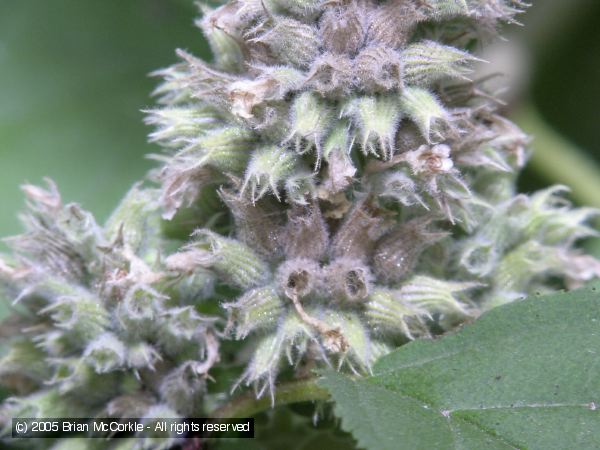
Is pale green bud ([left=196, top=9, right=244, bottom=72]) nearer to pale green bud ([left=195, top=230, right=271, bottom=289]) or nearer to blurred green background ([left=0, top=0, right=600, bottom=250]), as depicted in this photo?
pale green bud ([left=195, top=230, right=271, bottom=289])

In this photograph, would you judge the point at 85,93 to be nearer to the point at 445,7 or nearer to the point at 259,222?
the point at 259,222

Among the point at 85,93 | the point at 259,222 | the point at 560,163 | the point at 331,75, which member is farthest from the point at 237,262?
the point at 560,163

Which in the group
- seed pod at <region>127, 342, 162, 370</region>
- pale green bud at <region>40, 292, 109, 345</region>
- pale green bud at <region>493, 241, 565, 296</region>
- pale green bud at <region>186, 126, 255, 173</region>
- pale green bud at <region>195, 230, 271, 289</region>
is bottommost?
seed pod at <region>127, 342, 162, 370</region>

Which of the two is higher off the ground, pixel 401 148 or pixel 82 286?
pixel 401 148

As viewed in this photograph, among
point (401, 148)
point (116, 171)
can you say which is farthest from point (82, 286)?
point (116, 171)

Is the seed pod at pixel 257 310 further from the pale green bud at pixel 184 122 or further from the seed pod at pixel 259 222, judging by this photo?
the pale green bud at pixel 184 122

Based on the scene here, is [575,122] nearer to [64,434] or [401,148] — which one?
[401,148]

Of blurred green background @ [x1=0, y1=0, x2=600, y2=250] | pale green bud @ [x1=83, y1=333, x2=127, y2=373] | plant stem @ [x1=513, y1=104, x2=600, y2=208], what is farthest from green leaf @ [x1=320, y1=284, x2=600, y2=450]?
plant stem @ [x1=513, y1=104, x2=600, y2=208]
